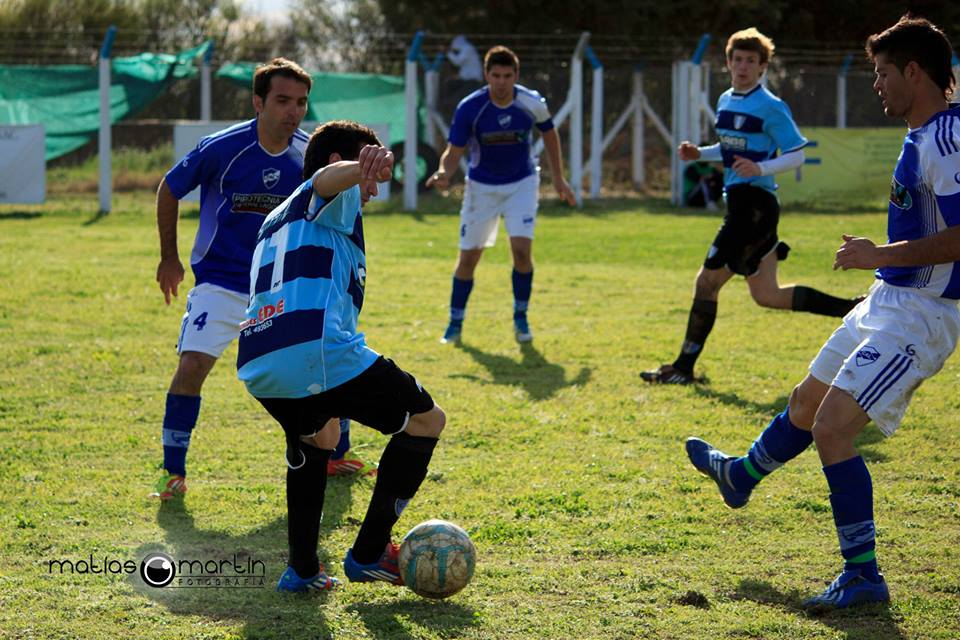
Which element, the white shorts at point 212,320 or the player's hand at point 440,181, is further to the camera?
the player's hand at point 440,181

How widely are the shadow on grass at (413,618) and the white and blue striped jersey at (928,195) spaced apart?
204 cm

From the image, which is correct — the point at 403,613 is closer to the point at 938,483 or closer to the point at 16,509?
the point at 16,509

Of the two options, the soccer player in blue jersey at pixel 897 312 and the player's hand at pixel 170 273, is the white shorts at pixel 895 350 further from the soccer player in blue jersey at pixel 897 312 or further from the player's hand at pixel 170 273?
the player's hand at pixel 170 273

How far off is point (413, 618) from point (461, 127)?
654cm

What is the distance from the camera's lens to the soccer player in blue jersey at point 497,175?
1028 cm

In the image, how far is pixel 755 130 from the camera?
8438 mm

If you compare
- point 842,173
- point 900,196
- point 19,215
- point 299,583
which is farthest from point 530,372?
point 842,173

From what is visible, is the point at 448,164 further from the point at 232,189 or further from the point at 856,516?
the point at 856,516

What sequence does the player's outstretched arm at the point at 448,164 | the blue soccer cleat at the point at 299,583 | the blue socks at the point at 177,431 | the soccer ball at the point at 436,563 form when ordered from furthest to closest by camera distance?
the player's outstretched arm at the point at 448,164 → the blue socks at the point at 177,431 → the blue soccer cleat at the point at 299,583 → the soccer ball at the point at 436,563

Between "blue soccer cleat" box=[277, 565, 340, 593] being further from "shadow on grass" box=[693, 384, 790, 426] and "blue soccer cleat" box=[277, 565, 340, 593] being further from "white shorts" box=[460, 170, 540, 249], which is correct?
"white shorts" box=[460, 170, 540, 249]

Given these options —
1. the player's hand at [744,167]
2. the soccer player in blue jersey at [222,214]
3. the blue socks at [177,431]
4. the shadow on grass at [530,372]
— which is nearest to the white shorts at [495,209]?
the shadow on grass at [530,372]

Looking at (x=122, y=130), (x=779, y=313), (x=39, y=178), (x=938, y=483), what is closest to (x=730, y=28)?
(x=122, y=130)

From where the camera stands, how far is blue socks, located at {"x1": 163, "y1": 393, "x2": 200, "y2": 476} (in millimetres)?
5973

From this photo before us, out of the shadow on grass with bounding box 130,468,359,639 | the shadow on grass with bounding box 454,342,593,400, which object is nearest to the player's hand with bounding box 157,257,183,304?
the shadow on grass with bounding box 130,468,359,639
